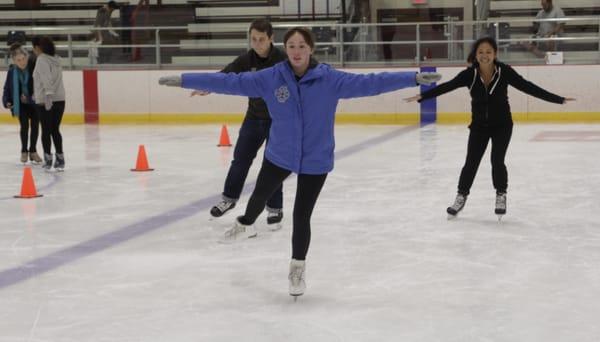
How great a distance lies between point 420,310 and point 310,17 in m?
12.8

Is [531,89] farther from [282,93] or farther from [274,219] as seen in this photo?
[282,93]

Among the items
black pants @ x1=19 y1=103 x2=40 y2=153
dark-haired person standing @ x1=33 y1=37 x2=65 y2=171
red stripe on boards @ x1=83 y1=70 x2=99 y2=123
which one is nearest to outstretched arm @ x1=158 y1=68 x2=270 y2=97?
dark-haired person standing @ x1=33 y1=37 x2=65 y2=171

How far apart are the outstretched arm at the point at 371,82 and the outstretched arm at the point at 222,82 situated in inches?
12.8

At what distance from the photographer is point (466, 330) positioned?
12.5ft

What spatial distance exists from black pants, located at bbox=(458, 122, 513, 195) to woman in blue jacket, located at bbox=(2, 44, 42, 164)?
16.7ft

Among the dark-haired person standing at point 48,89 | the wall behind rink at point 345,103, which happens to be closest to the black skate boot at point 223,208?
the dark-haired person standing at point 48,89

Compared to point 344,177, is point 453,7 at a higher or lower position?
higher

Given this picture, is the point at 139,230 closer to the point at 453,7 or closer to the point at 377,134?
the point at 377,134

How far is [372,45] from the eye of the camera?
15.1m

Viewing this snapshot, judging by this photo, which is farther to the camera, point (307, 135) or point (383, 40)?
point (383, 40)

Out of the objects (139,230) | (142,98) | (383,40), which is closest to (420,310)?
(139,230)

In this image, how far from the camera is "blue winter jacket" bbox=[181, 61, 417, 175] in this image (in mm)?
4230

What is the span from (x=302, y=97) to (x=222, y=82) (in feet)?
1.15

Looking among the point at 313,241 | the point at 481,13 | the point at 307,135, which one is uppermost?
the point at 481,13
